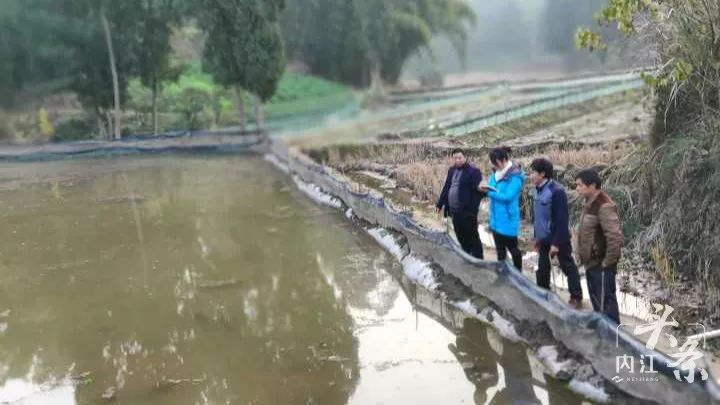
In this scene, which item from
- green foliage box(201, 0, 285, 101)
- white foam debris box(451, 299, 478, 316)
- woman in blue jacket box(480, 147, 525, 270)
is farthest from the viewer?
green foliage box(201, 0, 285, 101)

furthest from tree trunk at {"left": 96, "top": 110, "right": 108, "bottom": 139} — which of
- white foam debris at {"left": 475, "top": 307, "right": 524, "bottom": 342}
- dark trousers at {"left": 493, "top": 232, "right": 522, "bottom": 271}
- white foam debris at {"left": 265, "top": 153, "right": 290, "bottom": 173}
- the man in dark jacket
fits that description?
white foam debris at {"left": 475, "top": 307, "right": 524, "bottom": 342}

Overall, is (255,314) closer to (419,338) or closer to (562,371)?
(419,338)

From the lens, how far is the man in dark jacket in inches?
242

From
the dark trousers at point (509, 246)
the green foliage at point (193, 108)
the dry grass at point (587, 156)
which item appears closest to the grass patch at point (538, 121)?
the dry grass at point (587, 156)

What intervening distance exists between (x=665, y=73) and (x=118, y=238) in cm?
756

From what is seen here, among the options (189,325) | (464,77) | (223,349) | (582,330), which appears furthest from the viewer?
(464,77)

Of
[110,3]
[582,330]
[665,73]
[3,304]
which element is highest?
[110,3]

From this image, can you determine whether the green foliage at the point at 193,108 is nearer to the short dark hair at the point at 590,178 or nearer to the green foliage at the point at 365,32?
the green foliage at the point at 365,32

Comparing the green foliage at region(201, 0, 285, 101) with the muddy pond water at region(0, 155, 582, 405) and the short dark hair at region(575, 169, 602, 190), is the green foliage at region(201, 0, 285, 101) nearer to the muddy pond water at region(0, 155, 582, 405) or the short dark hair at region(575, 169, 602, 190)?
the muddy pond water at region(0, 155, 582, 405)

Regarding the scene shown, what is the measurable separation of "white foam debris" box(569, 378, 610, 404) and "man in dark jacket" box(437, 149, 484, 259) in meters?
2.16

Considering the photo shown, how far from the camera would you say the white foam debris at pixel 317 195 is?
11.2 metres

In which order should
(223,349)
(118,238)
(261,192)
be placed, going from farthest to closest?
(261,192)
(118,238)
(223,349)

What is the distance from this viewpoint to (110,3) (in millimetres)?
22953

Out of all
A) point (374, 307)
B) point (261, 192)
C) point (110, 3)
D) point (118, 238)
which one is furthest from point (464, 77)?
point (374, 307)
